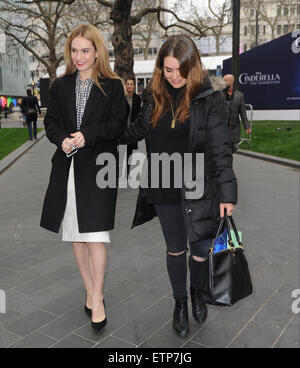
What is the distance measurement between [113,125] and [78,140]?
248 millimetres

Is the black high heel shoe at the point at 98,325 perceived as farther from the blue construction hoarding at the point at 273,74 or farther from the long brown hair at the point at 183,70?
the blue construction hoarding at the point at 273,74

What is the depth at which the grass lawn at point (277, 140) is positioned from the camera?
1150 centimetres

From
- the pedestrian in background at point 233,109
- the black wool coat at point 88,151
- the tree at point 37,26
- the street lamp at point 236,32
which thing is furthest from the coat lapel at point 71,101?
the tree at point 37,26

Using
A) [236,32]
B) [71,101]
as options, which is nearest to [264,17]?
[236,32]

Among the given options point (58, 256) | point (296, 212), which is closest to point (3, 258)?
point (58, 256)

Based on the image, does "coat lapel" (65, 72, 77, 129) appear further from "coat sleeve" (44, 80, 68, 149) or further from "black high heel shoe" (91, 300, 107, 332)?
"black high heel shoe" (91, 300, 107, 332)

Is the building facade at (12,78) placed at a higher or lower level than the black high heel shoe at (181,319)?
higher

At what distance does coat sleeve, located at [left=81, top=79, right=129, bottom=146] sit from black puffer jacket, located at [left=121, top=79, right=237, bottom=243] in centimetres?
17

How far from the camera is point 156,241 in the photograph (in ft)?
15.5

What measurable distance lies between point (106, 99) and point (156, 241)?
245 centimetres

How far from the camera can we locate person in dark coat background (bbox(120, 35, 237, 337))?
8.00 feet

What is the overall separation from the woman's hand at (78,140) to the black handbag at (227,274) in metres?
0.94

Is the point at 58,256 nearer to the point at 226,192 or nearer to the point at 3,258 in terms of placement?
the point at 3,258
